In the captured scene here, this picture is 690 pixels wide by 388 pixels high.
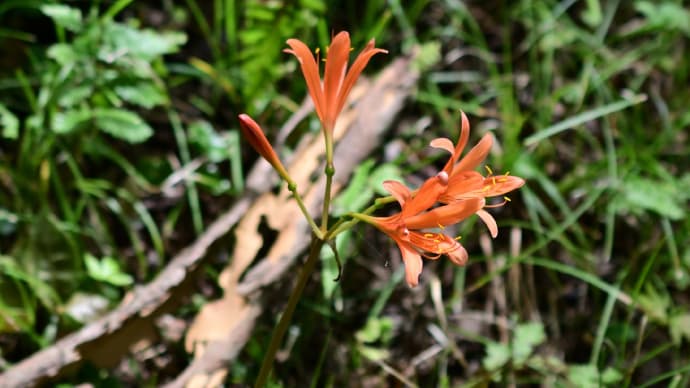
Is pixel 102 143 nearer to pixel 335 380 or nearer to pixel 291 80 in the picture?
pixel 291 80

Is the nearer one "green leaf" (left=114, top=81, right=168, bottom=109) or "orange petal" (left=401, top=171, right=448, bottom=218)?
"orange petal" (left=401, top=171, right=448, bottom=218)

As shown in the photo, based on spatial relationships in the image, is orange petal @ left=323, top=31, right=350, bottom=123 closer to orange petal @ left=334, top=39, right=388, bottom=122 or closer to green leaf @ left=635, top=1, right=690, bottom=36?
orange petal @ left=334, top=39, right=388, bottom=122

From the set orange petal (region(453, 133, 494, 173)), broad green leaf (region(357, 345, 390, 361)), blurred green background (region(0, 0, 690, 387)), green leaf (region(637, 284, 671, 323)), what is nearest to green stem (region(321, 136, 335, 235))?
orange petal (region(453, 133, 494, 173))

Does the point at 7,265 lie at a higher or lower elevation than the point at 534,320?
higher

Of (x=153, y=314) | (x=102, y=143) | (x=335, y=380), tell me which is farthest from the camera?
(x=102, y=143)

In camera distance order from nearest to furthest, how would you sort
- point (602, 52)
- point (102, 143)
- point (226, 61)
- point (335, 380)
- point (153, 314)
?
point (153, 314), point (335, 380), point (102, 143), point (226, 61), point (602, 52)

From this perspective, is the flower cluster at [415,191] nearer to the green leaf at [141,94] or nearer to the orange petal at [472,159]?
the orange petal at [472,159]

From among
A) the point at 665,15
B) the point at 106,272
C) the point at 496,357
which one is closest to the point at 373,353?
the point at 496,357

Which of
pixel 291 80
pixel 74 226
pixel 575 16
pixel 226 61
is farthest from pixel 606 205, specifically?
pixel 74 226
